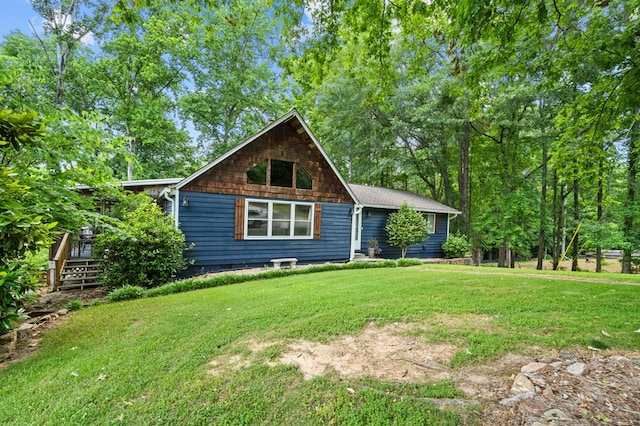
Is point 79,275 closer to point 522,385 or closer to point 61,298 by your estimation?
point 61,298

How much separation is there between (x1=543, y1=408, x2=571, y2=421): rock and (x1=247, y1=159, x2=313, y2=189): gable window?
8.91 meters

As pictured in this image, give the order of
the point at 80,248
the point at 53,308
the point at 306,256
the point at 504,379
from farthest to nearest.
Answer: the point at 306,256
the point at 80,248
the point at 53,308
the point at 504,379

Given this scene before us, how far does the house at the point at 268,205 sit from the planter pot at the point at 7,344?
4825 mm

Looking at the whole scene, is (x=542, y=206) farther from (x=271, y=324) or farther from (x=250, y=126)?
(x=250, y=126)

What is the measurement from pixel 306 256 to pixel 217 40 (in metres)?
15.7

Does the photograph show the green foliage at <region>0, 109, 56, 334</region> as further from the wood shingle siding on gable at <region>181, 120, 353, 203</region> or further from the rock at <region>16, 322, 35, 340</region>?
the wood shingle siding on gable at <region>181, 120, 353, 203</region>

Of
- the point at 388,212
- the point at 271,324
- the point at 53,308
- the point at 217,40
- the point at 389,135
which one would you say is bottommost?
the point at 53,308

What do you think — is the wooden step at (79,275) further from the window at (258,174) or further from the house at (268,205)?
the window at (258,174)

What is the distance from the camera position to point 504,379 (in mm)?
2426

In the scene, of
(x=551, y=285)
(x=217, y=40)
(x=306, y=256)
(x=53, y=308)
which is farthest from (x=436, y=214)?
(x=217, y=40)

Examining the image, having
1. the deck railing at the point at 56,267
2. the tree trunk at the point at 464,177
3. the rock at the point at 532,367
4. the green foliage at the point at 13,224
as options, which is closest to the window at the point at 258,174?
the deck railing at the point at 56,267

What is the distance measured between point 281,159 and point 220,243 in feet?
11.6

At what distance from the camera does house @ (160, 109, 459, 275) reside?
348 inches

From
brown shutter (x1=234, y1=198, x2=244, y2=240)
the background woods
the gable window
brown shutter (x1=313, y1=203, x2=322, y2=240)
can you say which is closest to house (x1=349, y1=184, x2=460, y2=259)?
brown shutter (x1=313, y1=203, x2=322, y2=240)
